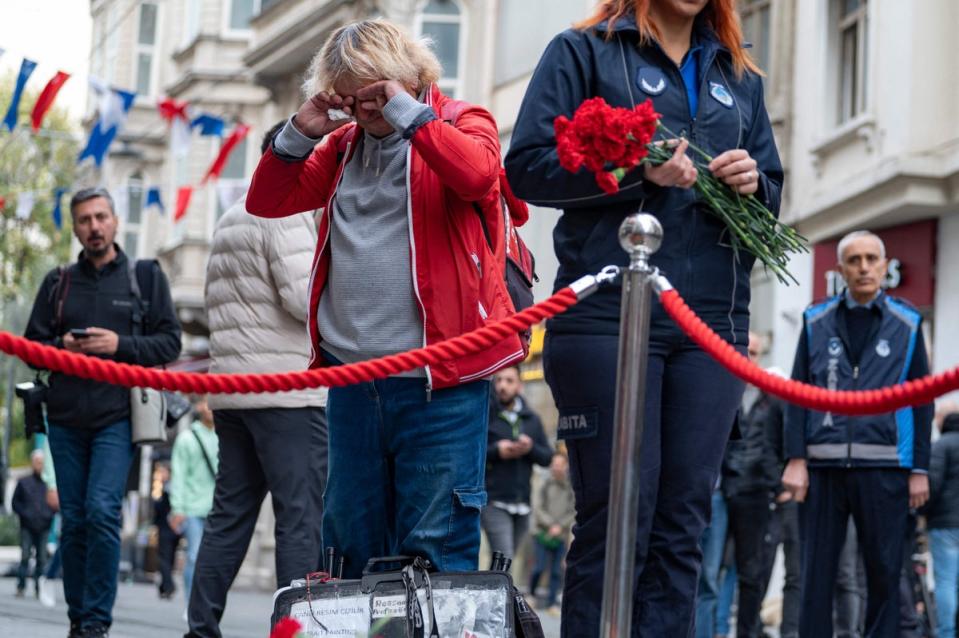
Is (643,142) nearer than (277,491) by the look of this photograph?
Yes

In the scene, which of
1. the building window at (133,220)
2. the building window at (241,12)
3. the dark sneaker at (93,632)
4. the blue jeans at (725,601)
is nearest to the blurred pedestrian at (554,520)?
the blue jeans at (725,601)

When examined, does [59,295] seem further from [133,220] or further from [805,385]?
[133,220]

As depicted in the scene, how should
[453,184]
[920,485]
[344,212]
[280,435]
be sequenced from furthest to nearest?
[920,485], [280,435], [344,212], [453,184]

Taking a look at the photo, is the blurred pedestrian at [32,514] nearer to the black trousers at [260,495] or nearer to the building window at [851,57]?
the building window at [851,57]

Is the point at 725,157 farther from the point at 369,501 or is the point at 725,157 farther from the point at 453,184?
the point at 369,501

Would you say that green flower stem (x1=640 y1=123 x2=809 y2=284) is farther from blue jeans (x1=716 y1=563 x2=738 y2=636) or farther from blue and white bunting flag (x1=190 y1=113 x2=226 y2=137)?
blue and white bunting flag (x1=190 y1=113 x2=226 y2=137)

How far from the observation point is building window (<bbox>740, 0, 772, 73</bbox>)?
2264 centimetres

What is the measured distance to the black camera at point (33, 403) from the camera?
26.5ft

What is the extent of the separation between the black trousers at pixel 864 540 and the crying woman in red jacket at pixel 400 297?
302 centimetres

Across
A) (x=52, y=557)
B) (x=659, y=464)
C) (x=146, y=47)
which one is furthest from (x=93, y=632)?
(x=146, y=47)

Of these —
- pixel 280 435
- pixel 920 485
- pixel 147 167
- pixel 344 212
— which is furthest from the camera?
pixel 147 167

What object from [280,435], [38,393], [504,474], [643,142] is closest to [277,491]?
[280,435]

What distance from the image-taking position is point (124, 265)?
8.37 meters

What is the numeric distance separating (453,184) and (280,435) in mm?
2506
